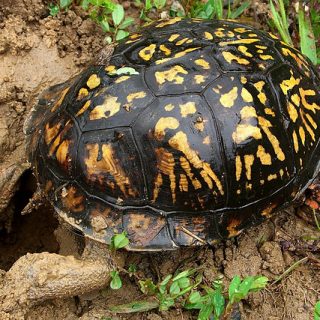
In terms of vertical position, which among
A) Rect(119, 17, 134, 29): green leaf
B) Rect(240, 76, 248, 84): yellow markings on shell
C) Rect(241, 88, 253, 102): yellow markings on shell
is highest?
Rect(240, 76, 248, 84): yellow markings on shell

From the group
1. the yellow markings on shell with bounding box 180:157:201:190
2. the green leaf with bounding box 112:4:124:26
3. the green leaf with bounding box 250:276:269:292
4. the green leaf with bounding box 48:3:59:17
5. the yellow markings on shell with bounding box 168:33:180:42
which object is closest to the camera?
the green leaf with bounding box 250:276:269:292

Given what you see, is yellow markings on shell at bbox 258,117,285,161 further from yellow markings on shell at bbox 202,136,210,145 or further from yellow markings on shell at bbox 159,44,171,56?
yellow markings on shell at bbox 159,44,171,56

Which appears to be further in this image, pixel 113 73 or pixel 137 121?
pixel 113 73

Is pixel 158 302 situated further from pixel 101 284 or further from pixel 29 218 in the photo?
pixel 29 218

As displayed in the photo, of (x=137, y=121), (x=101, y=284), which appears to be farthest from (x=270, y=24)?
(x=101, y=284)

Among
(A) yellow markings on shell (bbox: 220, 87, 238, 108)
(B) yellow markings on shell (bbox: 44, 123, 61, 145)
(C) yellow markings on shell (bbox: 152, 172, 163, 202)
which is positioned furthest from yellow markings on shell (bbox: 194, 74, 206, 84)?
(B) yellow markings on shell (bbox: 44, 123, 61, 145)
